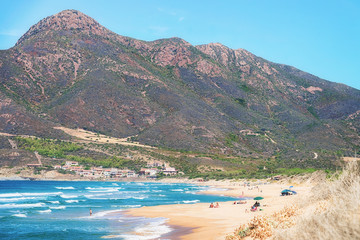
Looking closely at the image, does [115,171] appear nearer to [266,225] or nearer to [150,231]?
[150,231]

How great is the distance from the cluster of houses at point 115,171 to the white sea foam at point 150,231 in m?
100

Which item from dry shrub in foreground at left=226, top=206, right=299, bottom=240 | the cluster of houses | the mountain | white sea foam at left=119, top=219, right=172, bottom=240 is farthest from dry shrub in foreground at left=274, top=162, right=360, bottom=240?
the mountain

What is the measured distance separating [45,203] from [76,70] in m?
156

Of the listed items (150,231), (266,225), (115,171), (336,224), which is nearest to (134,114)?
(115,171)

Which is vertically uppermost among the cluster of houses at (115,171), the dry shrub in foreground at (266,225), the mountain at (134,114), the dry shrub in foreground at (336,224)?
the mountain at (134,114)

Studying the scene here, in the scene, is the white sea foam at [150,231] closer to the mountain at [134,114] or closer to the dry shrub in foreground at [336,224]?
the dry shrub in foreground at [336,224]

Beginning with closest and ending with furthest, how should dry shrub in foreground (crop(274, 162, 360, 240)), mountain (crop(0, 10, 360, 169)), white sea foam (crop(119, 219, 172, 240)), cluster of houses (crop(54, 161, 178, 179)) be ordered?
dry shrub in foreground (crop(274, 162, 360, 240)) → white sea foam (crop(119, 219, 172, 240)) → cluster of houses (crop(54, 161, 178, 179)) → mountain (crop(0, 10, 360, 169))

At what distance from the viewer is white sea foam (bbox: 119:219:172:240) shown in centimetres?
2425

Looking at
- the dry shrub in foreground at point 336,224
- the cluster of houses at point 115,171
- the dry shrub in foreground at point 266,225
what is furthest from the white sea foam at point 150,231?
the cluster of houses at point 115,171

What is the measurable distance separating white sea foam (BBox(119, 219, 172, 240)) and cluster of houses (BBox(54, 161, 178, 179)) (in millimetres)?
100475

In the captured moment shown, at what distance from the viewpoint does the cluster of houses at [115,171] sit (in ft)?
417

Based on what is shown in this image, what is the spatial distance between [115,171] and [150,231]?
105795 millimetres

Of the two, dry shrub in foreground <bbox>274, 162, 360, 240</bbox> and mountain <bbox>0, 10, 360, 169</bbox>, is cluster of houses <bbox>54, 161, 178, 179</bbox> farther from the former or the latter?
dry shrub in foreground <bbox>274, 162, 360, 240</bbox>

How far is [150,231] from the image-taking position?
89.5 ft
